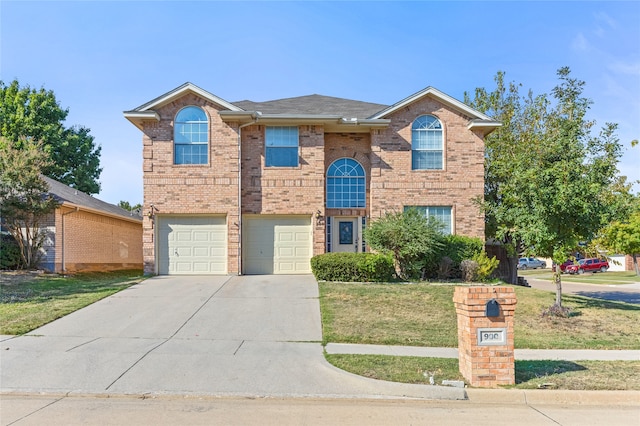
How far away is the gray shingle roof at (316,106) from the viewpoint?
1955 centimetres

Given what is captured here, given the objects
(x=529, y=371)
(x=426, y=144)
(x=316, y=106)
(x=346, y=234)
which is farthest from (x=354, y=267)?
(x=529, y=371)

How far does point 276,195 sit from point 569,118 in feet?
32.8

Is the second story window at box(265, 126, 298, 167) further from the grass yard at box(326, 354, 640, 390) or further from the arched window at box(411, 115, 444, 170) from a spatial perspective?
the grass yard at box(326, 354, 640, 390)

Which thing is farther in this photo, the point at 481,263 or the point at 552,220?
the point at 481,263

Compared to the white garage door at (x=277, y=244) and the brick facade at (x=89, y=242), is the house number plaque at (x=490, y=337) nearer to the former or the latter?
the white garage door at (x=277, y=244)

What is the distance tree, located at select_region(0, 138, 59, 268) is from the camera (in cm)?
1669

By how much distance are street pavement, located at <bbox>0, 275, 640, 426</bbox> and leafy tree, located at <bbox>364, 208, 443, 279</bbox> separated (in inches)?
230

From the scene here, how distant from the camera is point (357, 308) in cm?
1261

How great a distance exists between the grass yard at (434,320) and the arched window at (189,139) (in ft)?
23.2

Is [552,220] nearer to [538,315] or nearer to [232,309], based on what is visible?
[538,315]

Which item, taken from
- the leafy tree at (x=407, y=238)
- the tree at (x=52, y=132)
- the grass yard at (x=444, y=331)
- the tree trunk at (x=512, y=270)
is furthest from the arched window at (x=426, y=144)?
the tree at (x=52, y=132)

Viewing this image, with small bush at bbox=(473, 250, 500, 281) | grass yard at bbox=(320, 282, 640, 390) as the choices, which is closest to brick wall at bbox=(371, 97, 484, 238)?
small bush at bbox=(473, 250, 500, 281)

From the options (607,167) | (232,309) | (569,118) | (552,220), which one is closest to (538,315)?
(552,220)

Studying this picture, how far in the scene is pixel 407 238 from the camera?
654 inches
